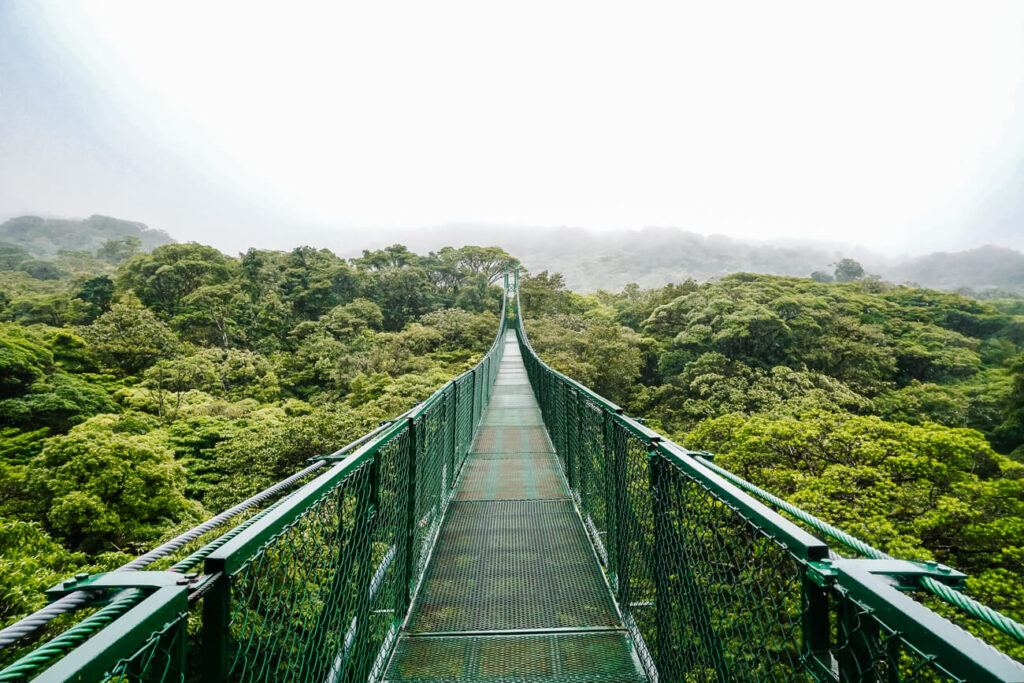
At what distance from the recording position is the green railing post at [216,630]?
0.75 m

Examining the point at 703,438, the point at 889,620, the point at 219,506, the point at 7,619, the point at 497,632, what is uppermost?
the point at 889,620

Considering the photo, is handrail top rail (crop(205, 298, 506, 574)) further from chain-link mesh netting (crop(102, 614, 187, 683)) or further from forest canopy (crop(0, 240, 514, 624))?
forest canopy (crop(0, 240, 514, 624))

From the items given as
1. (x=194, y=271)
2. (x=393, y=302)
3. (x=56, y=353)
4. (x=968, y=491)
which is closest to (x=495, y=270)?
(x=393, y=302)

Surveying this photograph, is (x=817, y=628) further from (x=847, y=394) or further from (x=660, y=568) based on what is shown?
(x=847, y=394)

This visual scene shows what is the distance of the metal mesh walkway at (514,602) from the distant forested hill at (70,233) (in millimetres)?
91835

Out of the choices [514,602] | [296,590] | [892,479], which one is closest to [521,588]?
[514,602]

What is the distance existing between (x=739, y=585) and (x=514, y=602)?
1182 millimetres

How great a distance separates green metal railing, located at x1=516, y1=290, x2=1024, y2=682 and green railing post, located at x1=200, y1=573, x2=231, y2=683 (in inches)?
36.6

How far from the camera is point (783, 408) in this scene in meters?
11.1

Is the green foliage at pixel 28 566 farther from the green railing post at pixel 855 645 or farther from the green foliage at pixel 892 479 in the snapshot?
the green foliage at pixel 892 479

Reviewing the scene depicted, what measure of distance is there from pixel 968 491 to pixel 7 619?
9.14 metres

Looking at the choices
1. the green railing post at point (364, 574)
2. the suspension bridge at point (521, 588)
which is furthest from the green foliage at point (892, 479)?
the green railing post at point (364, 574)

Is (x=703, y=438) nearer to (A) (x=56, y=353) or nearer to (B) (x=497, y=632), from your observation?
(B) (x=497, y=632)

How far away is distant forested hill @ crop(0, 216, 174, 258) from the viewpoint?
78.8 m
